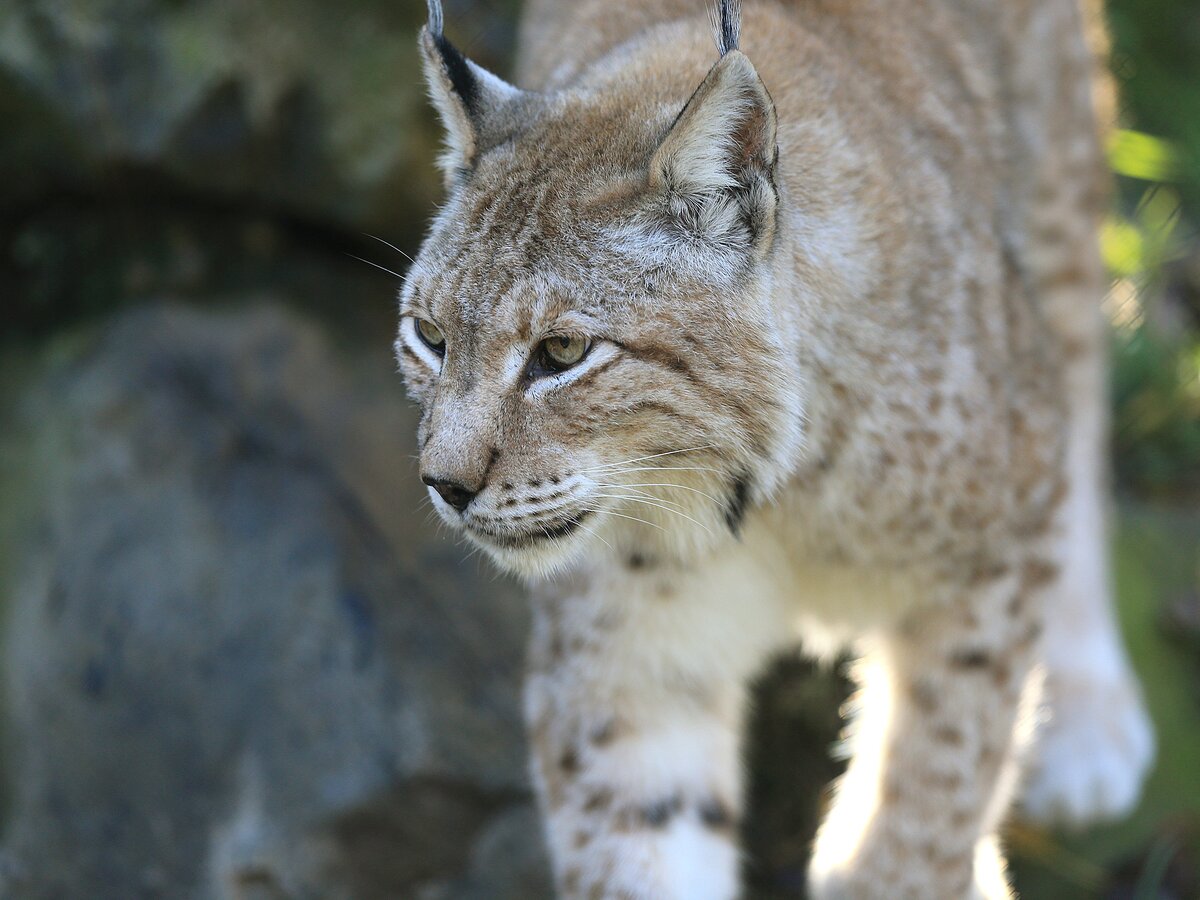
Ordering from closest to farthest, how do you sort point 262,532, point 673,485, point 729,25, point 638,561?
point 729,25 → point 673,485 → point 638,561 → point 262,532

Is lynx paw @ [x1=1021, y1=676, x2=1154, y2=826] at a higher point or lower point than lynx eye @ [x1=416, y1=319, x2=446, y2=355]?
lower

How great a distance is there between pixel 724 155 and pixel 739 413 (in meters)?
0.43

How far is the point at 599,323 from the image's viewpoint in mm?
2176

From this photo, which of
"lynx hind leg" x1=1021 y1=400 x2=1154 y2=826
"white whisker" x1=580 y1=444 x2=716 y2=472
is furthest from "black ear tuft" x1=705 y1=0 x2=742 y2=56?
"lynx hind leg" x1=1021 y1=400 x2=1154 y2=826

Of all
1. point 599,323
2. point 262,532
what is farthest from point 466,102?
point 262,532

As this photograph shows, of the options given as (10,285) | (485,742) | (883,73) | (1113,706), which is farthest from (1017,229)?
(10,285)

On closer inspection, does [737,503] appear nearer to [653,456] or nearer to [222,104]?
[653,456]

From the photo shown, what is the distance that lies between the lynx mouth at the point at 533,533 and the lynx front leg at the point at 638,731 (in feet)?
1.36

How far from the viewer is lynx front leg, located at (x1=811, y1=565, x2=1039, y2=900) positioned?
2.76 meters

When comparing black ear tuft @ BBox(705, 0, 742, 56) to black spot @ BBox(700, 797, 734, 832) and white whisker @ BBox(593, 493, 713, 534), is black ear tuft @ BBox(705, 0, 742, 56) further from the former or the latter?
black spot @ BBox(700, 797, 734, 832)

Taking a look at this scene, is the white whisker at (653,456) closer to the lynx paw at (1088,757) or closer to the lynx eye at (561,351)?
the lynx eye at (561,351)

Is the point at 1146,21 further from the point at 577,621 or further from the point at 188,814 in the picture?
the point at 188,814

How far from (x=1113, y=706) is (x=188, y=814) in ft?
8.30

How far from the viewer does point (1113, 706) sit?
12.6 ft
